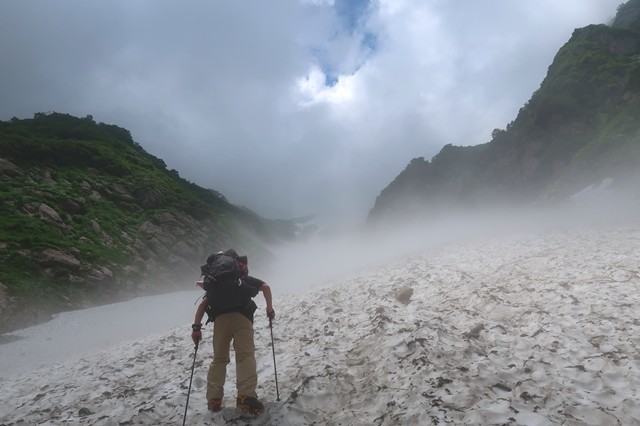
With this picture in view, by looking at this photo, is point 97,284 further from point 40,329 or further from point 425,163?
point 425,163

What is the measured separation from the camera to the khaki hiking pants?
6.73m

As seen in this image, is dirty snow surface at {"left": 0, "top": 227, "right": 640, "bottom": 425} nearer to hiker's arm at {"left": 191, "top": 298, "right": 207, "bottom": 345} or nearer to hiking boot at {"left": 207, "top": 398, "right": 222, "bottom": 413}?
hiking boot at {"left": 207, "top": 398, "right": 222, "bottom": 413}

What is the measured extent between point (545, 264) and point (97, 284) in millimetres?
39012

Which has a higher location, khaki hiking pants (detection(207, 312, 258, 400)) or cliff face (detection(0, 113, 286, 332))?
cliff face (detection(0, 113, 286, 332))

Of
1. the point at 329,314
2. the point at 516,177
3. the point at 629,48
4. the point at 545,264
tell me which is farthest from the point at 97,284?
the point at 629,48

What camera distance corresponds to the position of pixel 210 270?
23.6ft

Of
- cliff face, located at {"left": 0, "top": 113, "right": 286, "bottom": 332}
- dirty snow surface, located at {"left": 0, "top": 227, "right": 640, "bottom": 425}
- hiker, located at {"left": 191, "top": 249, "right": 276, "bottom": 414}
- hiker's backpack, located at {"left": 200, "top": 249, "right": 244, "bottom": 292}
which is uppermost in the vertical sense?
cliff face, located at {"left": 0, "top": 113, "right": 286, "bottom": 332}

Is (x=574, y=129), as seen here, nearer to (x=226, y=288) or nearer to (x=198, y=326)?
(x=226, y=288)

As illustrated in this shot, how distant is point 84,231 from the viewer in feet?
134

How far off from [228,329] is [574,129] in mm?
96765

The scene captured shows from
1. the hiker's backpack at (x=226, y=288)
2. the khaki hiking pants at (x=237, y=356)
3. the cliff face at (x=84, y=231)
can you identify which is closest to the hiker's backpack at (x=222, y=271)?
the hiker's backpack at (x=226, y=288)

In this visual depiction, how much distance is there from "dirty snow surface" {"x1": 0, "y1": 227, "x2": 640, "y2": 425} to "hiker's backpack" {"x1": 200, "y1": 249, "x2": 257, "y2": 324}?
211cm

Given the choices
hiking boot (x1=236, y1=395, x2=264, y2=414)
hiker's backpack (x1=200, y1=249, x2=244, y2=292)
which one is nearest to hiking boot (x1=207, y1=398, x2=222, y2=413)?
hiking boot (x1=236, y1=395, x2=264, y2=414)

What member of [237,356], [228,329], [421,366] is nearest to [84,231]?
[228,329]
